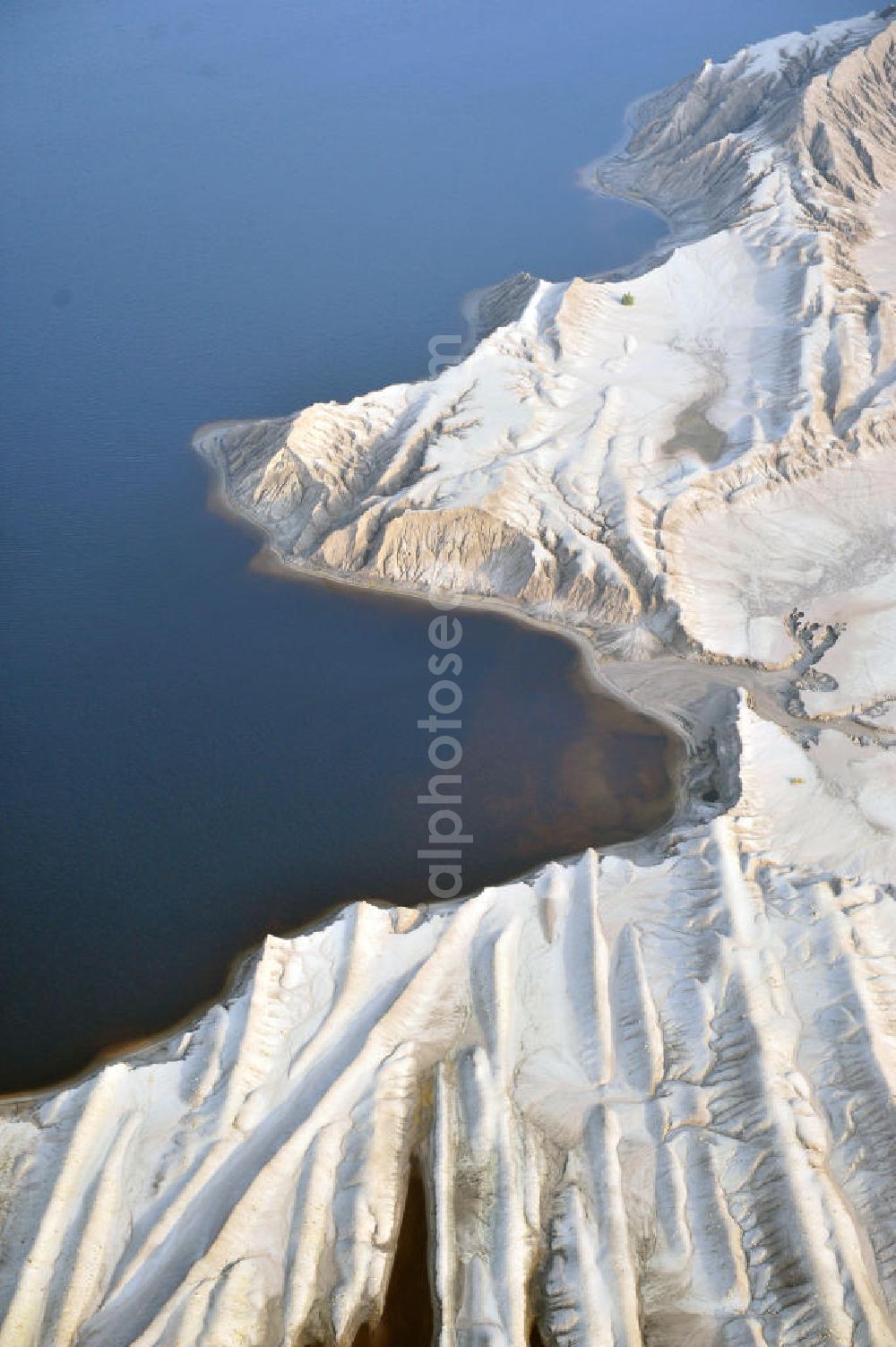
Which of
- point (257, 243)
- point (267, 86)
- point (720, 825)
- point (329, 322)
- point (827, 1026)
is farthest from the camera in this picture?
point (267, 86)

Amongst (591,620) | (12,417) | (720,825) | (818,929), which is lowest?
(818,929)

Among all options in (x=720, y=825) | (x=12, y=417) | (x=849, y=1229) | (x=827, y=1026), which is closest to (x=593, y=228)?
(x=12, y=417)

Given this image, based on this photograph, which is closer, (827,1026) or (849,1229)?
(849,1229)

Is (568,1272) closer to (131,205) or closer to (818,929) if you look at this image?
(818,929)

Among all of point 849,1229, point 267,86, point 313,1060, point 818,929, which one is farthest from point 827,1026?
point 267,86

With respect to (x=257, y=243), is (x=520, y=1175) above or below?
below

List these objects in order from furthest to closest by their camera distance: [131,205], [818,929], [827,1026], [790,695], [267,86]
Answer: [267,86] → [131,205] → [790,695] → [818,929] → [827,1026]

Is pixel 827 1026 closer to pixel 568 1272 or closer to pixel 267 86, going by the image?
pixel 568 1272
